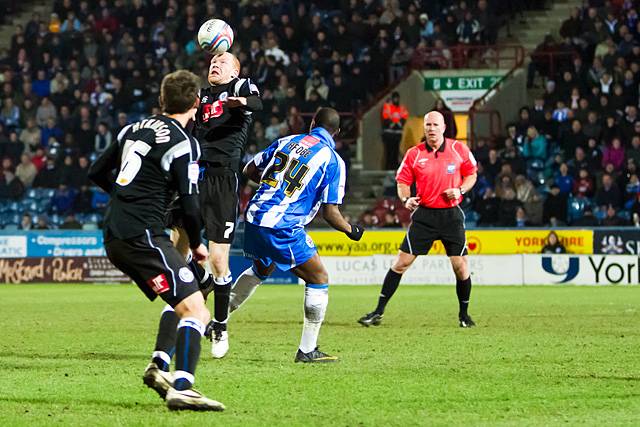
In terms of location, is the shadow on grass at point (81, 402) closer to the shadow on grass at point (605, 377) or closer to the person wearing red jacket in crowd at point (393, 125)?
the shadow on grass at point (605, 377)

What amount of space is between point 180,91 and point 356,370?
3000 millimetres

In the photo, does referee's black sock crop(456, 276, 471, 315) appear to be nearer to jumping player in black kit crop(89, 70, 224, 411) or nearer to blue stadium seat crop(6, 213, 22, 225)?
jumping player in black kit crop(89, 70, 224, 411)

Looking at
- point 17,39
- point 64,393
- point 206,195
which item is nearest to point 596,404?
point 64,393

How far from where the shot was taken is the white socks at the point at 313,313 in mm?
9953

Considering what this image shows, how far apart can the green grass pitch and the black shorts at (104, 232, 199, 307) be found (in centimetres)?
73

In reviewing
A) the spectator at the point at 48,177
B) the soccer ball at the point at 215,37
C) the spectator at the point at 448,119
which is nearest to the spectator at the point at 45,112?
the spectator at the point at 48,177

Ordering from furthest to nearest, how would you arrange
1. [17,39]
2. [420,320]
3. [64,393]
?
[17,39] → [420,320] → [64,393]

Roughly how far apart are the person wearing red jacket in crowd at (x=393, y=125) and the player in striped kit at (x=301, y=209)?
18.7m

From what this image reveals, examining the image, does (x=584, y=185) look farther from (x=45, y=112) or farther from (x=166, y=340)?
(x=166, y=340)

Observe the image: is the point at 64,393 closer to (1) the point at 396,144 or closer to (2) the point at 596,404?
(2) the point at 596,404

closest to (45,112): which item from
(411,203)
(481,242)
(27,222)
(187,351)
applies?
(27,222)

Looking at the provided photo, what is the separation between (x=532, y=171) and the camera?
27375 mm

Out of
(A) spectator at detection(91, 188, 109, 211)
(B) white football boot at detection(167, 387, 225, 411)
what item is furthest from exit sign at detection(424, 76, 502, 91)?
(B) white football boot at detection(167, 387, 225, 411)

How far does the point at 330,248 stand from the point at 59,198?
779 centimetres
